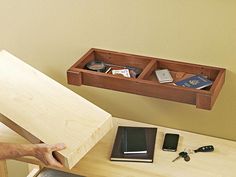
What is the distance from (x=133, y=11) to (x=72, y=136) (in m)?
0.58

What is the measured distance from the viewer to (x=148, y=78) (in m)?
1.79

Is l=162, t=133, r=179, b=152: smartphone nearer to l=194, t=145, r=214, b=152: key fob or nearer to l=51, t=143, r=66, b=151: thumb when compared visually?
l=194, t=145, r=214, b=152: key fob

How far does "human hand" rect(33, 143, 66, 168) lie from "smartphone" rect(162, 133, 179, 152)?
46 cm

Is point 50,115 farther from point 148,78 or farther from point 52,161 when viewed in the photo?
point 148,78

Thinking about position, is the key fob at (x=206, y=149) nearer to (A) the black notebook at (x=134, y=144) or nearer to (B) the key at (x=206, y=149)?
(B) the key at (x=206, y=149)

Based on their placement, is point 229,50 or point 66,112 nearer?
point 66,112

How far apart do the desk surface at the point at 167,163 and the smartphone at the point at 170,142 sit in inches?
0.6

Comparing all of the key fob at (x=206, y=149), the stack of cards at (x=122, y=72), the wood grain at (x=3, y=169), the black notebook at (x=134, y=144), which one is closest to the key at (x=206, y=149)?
the key fob at (x=206, y=149)

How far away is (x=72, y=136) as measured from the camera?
1490mm

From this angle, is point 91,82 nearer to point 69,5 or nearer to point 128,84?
point 128,84

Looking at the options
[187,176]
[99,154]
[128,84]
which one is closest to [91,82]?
[128,84]

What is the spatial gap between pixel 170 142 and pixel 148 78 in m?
0.26

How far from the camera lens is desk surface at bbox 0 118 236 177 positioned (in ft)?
5.31

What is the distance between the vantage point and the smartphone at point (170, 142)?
1739 millimetres
